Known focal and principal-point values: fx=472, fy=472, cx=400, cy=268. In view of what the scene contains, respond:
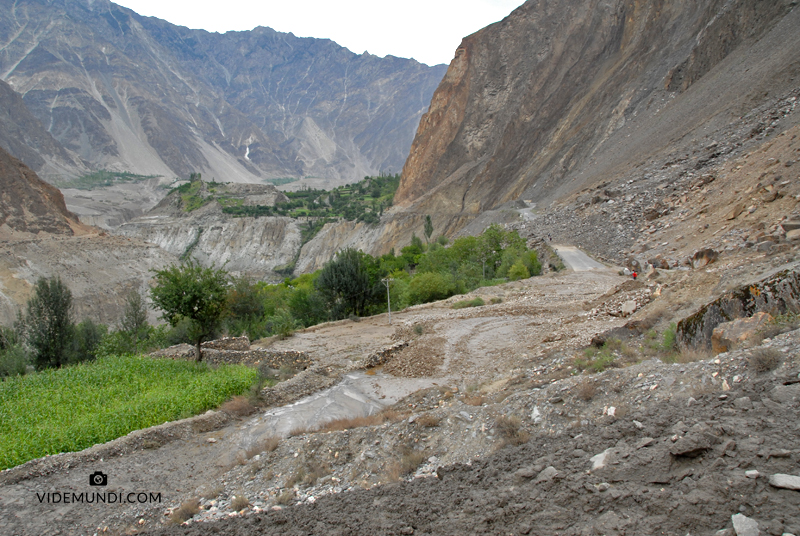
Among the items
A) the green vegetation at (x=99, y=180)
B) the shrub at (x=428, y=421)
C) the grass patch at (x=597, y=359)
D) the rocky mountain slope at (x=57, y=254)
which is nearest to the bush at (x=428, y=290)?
the grass patch at (x=597, y=359)

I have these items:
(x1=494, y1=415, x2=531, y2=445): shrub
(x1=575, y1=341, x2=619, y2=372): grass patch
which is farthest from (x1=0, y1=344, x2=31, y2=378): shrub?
(x1=575, y1=341, x2=619, y2=372): grass patch

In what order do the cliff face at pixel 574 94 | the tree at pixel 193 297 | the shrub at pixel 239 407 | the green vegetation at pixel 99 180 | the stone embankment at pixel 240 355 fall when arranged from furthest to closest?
the green vegetation at pixel 99 180 → the cliff face at pixel 574 94 → the tree at pixel 193 297 → the stone embankment at pixel 240 355 → the shrub at pixel 239 407

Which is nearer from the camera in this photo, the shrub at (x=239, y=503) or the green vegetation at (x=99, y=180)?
the shrub at (x=239, y=503)

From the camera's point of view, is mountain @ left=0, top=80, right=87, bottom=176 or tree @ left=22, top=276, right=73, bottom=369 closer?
tree @ left=22, top=276, right=73, bottom=369

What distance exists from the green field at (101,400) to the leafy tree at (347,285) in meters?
10.2

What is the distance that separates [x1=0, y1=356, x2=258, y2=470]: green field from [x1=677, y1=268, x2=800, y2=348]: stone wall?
11.3m

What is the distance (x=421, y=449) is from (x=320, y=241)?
252ft

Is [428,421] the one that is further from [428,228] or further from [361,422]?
[428,228]

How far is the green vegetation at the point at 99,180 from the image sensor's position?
14118 centimetres

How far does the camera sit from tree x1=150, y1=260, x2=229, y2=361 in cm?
1770

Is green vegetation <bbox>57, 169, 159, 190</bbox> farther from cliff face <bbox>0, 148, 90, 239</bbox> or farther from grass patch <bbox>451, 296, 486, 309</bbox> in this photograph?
grass patch <bbox>451, 296, 486, 309</bbox>

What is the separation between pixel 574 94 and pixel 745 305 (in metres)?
61.0

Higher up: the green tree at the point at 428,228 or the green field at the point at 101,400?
the green tree at the point at 428,228

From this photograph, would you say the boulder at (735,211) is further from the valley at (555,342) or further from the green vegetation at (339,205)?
the green vegetation at (339,205)
